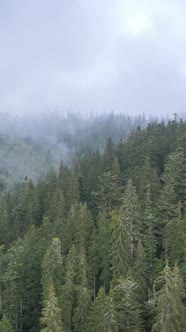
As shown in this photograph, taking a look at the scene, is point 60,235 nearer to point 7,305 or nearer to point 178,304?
point 7,305

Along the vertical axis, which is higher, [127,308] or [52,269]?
[52,269]

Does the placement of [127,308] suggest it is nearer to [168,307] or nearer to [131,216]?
[168,307]

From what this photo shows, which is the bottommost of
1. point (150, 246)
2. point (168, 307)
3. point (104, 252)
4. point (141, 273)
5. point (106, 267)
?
point (168, 307)

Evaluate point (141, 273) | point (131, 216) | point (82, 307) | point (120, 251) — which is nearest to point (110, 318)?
point (82, 307)

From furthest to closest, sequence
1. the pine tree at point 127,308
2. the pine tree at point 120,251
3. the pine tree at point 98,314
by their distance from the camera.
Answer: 1. the pine tree at point 120,251
2. the pine tree at point 127,308
3. the pine tree at point 98,314

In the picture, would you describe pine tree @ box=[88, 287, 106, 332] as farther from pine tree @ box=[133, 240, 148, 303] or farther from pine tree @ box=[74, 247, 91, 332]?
pine tree @ box=[133, 240, 148, 303]

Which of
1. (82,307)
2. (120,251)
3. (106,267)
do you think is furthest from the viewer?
(106,267)

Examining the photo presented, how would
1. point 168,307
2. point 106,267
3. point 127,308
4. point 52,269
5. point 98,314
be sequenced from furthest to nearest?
point 106,267 → point 52,269 → point 98,314 → point 127,308 → point 168,307

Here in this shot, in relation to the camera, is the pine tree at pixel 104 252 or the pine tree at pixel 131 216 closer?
the pine tree at pixel 104 252

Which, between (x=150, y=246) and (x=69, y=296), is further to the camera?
(x=150, y=246)

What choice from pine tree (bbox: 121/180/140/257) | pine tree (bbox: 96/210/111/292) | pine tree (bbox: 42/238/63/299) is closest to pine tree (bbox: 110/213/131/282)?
pine tree (bbox: 121/180/140/257)

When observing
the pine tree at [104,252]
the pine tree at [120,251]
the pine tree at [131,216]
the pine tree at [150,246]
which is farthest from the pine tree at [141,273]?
the pine tree at [104,252]

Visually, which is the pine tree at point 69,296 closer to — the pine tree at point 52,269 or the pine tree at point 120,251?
the pine tree at point 52,269

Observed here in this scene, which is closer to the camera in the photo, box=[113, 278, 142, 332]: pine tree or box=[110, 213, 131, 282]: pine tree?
box=[113, 278, 142, 332]: pine tree
